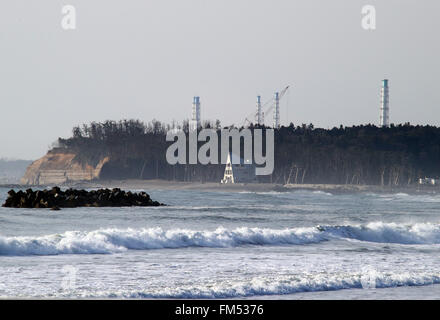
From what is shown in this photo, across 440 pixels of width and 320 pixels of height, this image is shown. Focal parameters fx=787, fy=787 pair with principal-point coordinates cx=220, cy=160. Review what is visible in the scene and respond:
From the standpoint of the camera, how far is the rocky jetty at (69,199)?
53.2 m

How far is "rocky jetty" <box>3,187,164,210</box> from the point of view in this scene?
2096 inches

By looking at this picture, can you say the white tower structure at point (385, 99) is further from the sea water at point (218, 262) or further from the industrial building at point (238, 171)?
the sea water at point (218, 262)

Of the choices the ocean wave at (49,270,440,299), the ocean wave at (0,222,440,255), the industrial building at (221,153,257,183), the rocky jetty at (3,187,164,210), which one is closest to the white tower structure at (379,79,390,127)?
the industrial building at (221,153,257,183)

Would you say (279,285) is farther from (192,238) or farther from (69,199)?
(69,199)

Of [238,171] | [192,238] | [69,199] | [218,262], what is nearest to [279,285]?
[218,262]

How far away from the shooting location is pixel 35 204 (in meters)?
52.8

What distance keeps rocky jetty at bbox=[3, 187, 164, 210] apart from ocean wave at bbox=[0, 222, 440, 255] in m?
21.3

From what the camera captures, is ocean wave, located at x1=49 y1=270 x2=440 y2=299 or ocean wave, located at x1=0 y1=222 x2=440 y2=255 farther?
ocean wave, located at x1=0 y1=222 x2=440 y2=255

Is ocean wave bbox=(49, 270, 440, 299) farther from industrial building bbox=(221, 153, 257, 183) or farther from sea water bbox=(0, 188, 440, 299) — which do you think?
industrial building bbox=(221, 153, 257, 183)

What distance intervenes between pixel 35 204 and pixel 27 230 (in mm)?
21740

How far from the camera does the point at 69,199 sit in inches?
2183
